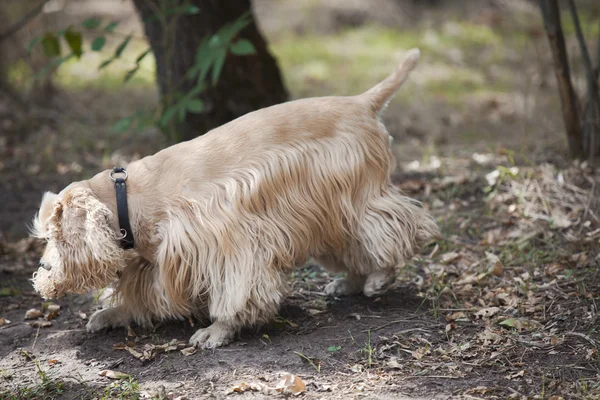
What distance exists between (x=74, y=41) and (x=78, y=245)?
195 cm

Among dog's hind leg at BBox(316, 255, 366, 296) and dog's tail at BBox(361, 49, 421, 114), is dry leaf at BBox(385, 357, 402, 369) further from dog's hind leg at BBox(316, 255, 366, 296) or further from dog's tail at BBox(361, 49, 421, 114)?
dog's tail at BBox(361, 49, 421, 114)

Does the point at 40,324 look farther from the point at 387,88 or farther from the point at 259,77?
the point at 259,77

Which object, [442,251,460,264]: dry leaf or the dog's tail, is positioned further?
[442,251,460,264]: dry leaf

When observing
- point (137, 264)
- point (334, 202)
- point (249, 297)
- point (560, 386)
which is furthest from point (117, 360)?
point (560, 386)

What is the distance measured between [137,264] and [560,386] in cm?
192

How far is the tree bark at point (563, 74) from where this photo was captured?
14.1ft

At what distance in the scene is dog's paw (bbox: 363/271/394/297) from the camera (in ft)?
11.0

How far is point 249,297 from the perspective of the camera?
9.91 feet

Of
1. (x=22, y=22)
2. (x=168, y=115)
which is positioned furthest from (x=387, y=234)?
(x=22, y=22)

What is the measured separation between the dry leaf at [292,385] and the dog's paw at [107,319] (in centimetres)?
103

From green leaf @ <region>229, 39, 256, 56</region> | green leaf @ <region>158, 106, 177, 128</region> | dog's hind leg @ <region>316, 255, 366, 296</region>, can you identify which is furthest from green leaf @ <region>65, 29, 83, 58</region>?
dog's hind leg @ <region>316, 255, 366, 296</region>

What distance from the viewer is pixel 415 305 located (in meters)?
3.42

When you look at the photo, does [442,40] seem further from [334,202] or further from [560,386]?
[560,386]

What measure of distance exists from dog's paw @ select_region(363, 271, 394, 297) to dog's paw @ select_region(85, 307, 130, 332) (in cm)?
119
